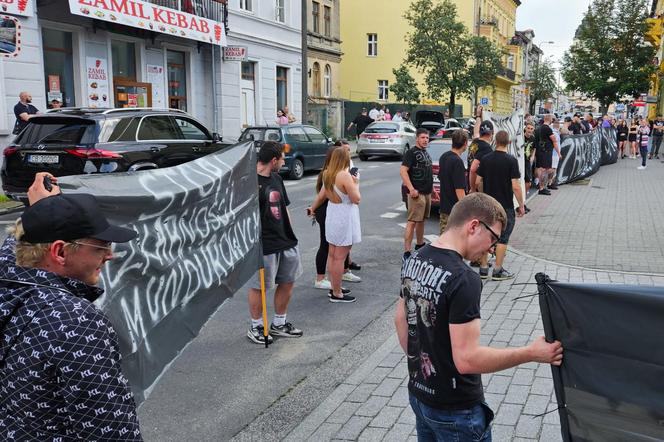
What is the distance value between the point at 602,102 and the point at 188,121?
111 feet

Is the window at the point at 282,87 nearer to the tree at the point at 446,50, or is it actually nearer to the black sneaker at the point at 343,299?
the tree at the point at 446,50

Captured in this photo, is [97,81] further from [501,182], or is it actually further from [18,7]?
[501,182]

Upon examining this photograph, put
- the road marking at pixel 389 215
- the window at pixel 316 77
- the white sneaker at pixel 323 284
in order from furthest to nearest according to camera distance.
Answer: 1. the window at pixel 316 77
2. the road marking at pixel 389 215
3. the white sneaker at pixel 323 284

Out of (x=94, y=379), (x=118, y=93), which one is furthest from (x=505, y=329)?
(x=118, y=93)

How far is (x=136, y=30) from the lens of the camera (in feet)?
66.9

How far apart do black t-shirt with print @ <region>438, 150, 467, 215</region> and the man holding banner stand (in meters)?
3.12

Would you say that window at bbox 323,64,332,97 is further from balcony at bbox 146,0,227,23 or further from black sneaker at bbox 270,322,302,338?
black sneaker at bbox 270,322,302,338

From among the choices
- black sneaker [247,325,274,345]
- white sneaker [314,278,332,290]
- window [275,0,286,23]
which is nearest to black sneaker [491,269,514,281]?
white sneaker [314,278,332,290]

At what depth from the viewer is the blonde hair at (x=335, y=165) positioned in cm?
682

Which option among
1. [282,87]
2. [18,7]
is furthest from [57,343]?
[282,87]

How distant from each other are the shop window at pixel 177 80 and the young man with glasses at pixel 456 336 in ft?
70.7

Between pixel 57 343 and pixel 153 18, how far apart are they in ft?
65.4

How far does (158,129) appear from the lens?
1235 centimetres

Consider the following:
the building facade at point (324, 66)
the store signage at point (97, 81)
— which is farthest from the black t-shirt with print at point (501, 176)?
the building facade at point (324, 66)
